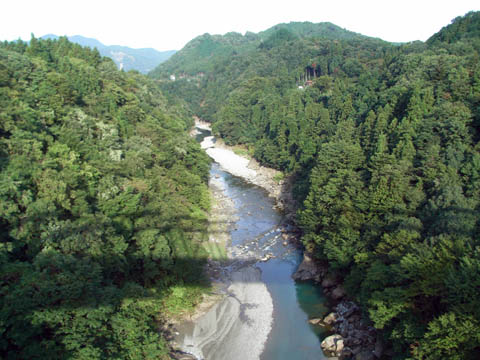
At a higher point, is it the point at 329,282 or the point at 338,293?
the point at 329,282

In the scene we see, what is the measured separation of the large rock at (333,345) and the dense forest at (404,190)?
2.09 meters

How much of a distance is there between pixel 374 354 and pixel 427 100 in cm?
2221

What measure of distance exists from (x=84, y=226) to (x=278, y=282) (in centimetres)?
1473

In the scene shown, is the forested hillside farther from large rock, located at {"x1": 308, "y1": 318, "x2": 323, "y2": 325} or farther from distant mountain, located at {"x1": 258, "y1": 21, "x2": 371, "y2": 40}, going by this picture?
distant mountain, located at {"x1": 258, "y1": 21, "x2": 371, "y2": 40}

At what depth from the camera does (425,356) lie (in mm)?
14039

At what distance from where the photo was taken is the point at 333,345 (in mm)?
18484

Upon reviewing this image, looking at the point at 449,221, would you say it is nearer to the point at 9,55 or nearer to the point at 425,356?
the point at 425,356

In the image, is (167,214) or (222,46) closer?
(167,214)

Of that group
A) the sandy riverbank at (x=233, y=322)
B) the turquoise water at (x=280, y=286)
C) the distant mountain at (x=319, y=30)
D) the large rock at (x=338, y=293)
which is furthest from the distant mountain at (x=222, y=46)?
the large rock at (x=338, y=293)

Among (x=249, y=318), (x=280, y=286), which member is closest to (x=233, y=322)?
(x=249, y=318)

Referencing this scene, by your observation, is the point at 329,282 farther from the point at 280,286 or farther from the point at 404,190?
the point at 404,190

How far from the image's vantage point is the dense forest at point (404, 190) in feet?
48.9

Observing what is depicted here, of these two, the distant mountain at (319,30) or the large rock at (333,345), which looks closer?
the large rock at (333,345)

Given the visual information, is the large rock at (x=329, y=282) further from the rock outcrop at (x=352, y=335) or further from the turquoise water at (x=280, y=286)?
the rock outcrop at (x=352, y=335)
